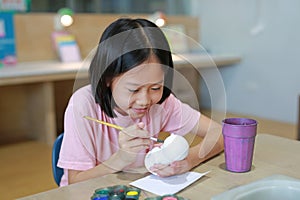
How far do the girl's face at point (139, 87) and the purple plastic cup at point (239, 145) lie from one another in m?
0.18

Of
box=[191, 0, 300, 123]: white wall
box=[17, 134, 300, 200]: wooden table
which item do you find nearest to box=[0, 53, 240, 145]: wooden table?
box=[191, 0, 300, 123]: white wall

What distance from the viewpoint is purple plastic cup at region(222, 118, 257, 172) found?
34.6 inches

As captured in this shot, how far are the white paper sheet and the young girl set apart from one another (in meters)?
0.02

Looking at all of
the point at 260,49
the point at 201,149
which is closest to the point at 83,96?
the point at 201,149

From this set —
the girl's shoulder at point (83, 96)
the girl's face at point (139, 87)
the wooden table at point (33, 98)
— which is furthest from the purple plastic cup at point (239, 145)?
the wooden table at point (33, 98)

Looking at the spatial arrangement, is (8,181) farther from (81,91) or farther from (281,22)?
(281,22)

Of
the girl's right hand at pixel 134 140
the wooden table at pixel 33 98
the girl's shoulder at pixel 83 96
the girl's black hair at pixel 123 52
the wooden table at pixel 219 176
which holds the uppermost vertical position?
the girl's black hair at pixel 123 52

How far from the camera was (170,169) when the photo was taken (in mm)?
849

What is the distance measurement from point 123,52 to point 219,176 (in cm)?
33

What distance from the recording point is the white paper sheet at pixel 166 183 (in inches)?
30.8

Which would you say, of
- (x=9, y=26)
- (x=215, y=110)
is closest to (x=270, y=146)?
(x=215, y=110)

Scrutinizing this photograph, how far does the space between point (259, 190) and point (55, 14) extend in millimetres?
2420

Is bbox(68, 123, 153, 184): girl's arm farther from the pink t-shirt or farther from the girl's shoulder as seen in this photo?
the girl's shoulder

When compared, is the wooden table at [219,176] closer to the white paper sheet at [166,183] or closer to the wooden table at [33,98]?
the white paper sheet at [166,183]
